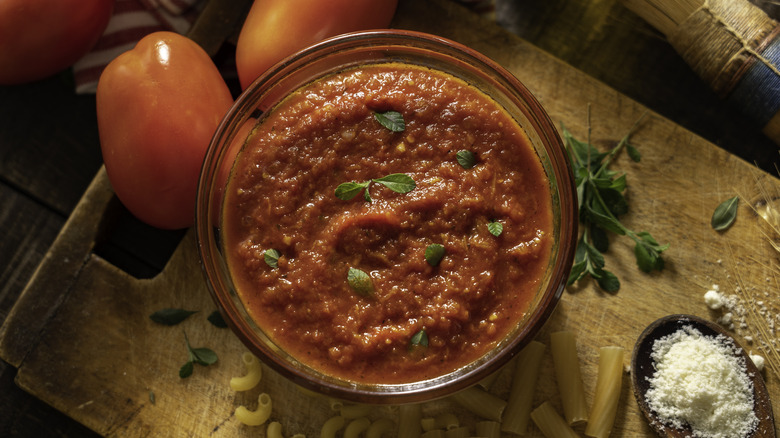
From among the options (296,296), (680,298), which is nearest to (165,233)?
(296,296)

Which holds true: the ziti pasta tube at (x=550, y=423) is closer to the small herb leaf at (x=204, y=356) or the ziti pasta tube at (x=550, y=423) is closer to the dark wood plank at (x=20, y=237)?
the small herb leaf at (x=204, y=356)

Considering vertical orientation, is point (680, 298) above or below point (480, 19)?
below

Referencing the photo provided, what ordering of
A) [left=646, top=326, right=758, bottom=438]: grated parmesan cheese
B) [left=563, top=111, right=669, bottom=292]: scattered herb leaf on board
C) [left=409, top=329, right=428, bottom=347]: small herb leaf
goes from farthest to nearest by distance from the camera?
1. [left=563, top=111, right=669, bottom=292]: scattered herb leaf on board
2. [left=646, top=326, right=758, bottom=438]: grated parmesan cheese
3. [left=409, top=329, right=428, bottom=347]: small herb leaf

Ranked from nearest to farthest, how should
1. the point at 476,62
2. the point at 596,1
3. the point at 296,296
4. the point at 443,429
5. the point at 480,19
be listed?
the point at 296,296 < the point at 476,62 < the point at 443,429 < the point at 480,19 < the point at 596,1

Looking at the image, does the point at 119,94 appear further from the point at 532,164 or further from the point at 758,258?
the point at 758,258

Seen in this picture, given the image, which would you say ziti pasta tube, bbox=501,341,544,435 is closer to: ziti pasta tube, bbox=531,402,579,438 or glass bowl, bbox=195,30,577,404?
ziti pasta tube, bbox=531,402,579,438

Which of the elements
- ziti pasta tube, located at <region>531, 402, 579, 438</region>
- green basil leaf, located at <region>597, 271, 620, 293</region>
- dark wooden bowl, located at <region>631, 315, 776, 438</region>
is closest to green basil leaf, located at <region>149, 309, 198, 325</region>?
ziti pasta tube, located at <region>531, 402, 579, 438</region>
